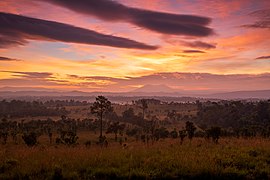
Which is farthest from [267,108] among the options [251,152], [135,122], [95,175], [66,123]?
[95,175]

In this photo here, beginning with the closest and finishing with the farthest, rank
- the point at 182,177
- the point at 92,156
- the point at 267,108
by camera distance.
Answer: the point at 182,177
the point at 92,156
the point at 267,108

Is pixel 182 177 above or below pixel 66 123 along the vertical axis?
above

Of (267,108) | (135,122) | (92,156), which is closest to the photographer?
(92,156)

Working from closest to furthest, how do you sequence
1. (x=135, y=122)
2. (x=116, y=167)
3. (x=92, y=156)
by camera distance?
1. (x=116, y=167)
2. (x=92, y=156)
3. (x=135, y=122)

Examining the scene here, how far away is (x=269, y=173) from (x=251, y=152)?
149 inches

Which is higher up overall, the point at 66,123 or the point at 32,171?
the point at 32,171

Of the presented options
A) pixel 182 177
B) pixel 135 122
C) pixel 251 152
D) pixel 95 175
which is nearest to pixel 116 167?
pixel 95 175

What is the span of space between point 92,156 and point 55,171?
3143mm

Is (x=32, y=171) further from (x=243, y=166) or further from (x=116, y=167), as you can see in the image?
(x=243, y=166)

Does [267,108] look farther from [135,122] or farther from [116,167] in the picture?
[116,167]

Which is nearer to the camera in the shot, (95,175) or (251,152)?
(95,175)

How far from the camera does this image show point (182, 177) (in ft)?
38.0

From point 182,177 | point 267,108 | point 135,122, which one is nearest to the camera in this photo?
point 182,177

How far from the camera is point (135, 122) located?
4936 inches
